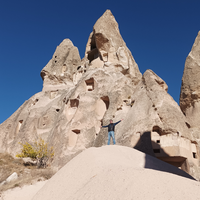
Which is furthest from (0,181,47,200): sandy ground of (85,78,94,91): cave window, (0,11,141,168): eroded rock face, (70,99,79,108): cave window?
(85,78,94,91): cave window

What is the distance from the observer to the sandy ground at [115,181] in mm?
2955

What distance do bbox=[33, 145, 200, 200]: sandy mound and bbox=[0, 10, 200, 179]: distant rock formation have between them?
222cm

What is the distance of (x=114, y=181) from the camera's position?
3.45 m

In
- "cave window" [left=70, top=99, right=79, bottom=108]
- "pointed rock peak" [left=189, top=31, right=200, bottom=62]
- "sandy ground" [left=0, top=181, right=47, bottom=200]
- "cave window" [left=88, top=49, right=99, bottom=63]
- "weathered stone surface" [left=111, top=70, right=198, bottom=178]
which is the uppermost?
"cave window" [left=88, top=49, right=99, bottom=63]

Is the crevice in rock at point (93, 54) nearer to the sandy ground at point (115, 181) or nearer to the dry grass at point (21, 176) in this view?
the dry grass at point (21, 176)

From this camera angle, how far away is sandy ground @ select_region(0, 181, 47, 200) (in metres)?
5.68

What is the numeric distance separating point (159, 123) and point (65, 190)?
15.0ft

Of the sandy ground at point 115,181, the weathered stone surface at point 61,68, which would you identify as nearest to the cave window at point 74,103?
the weathered stone surface at point 61,68

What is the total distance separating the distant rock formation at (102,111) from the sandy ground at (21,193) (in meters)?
3.02

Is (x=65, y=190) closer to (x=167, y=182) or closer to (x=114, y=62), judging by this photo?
(x=167, y=182)

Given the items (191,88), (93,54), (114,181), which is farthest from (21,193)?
(93,54)

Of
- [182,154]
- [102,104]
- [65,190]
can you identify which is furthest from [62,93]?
[65,190]

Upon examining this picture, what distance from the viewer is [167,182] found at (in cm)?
315

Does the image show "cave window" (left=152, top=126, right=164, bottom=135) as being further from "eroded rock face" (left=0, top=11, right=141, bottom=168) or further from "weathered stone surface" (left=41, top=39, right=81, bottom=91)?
"weathered stone surface" (left=41, top=39, right=81, bottom=91)
